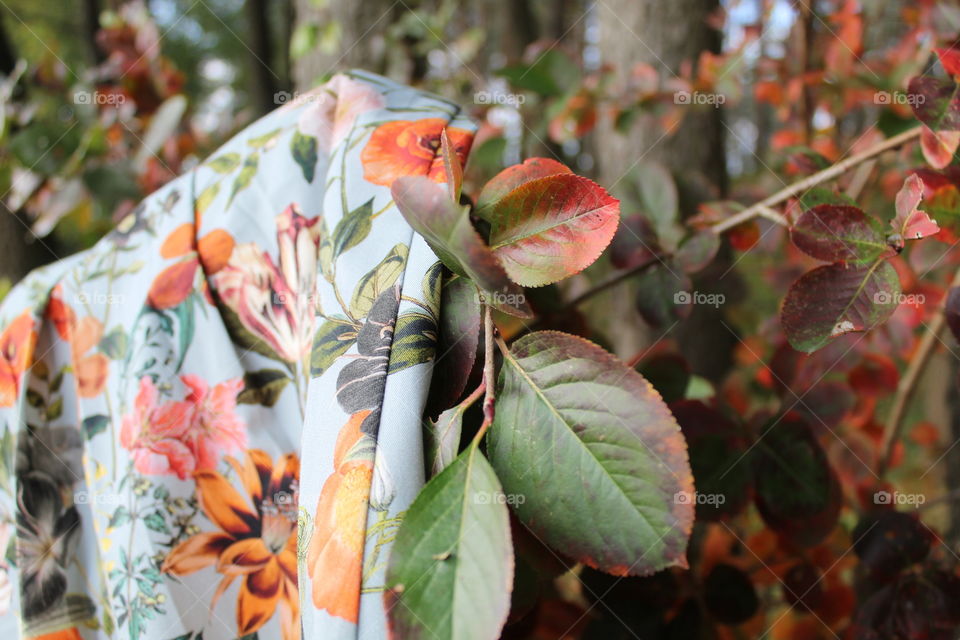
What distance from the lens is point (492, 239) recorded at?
34cm

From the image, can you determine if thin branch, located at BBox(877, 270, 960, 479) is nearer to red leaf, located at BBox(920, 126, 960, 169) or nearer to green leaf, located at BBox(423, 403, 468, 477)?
red leaf, located at BBox(920, 126, 960, 169)

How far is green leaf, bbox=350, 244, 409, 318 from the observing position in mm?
339

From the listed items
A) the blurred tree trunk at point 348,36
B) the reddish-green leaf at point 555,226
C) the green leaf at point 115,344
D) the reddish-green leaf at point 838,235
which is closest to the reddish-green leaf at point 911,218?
the reddish-green leaf at point 838,235

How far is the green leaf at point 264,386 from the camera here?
43 cm

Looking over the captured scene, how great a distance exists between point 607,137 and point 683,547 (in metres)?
1.21

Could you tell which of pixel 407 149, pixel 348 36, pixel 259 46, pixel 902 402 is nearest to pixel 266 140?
pixel 407 149

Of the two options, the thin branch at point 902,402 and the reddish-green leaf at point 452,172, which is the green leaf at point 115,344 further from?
the thin branch at point 902,402

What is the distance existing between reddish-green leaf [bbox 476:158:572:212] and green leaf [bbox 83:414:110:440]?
1.00 ft

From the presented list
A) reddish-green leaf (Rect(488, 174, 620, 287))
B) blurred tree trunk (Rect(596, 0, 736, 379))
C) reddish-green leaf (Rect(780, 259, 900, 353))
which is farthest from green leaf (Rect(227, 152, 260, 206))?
blurred tree trunk (Rect(596, 0, 736, 379))

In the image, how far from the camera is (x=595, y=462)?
12.1 inches

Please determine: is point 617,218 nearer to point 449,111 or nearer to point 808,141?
point 449,111

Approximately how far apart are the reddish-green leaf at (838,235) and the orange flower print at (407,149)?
218 millimetres

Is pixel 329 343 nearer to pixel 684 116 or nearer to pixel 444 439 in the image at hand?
pixel 444 439

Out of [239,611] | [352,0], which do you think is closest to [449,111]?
[239,611]
